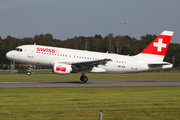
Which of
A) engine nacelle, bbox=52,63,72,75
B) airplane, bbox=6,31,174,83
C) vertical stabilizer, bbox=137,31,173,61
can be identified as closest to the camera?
engine nacelle, bbox=52,63,72,75

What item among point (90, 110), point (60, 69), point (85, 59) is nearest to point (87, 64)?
point (85, 59)

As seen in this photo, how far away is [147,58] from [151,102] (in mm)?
19514

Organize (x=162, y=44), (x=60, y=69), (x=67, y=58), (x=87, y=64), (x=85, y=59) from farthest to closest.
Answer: (x=162, y=44)
(x=85, y=59)
(x=67, y=58)
(x=87, y=64)
(x=60, y=69)

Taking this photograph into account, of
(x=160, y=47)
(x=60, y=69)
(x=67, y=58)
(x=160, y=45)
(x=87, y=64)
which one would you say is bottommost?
(x=60, y=69)

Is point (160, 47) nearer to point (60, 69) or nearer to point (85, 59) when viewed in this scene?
point (85, 59)

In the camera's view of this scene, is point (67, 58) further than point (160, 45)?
No

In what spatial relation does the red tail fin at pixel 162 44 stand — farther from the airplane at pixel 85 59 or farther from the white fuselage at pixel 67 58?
the white fuselage at pixel 67 58

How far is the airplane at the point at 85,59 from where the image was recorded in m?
31.0

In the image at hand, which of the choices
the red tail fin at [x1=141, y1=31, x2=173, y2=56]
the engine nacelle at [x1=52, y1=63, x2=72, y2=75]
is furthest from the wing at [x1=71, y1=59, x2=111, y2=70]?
the red tail fin at [x1=141, y1=31, x2=173, y2=56]

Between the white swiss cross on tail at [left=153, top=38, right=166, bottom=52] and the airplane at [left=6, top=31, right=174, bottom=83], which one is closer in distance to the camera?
the airplane at [left=6, top=31, right=174, bottom=83]

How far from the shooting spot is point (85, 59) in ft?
107

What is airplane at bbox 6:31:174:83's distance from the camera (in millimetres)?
31041

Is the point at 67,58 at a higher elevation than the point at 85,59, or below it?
higher

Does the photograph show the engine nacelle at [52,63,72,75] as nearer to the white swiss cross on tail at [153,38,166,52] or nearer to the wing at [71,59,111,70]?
the wing at [71,59,111,70]
